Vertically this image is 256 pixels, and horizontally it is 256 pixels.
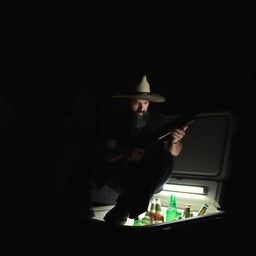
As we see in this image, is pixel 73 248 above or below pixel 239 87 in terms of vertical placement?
below

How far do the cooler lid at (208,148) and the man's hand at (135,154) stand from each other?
463mm

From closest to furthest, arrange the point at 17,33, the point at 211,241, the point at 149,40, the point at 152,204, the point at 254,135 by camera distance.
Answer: the point at 211,241, the point at 152,204, the point at 254,135, the point at 149,40, the point at 17,33

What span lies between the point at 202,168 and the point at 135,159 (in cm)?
50

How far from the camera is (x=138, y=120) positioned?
1.61 metres

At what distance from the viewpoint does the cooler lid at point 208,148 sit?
1556mm

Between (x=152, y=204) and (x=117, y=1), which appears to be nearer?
(x=152, y=204)

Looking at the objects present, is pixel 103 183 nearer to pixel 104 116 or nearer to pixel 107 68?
pixel 104 116

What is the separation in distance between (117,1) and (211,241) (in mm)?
1667

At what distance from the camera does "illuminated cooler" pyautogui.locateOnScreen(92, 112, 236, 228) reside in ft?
5.05

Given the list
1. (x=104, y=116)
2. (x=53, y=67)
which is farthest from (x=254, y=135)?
(x=53, y=67)

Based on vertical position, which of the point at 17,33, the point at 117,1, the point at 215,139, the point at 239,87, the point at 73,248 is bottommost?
the point at 73,248

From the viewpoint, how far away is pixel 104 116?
1.95 metres

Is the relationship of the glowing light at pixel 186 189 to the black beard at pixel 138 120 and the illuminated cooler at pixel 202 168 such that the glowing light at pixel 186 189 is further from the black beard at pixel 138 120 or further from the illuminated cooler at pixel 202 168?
the black beard at pixel 138 120

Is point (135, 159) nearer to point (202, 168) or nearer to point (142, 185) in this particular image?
point (142, 185)
